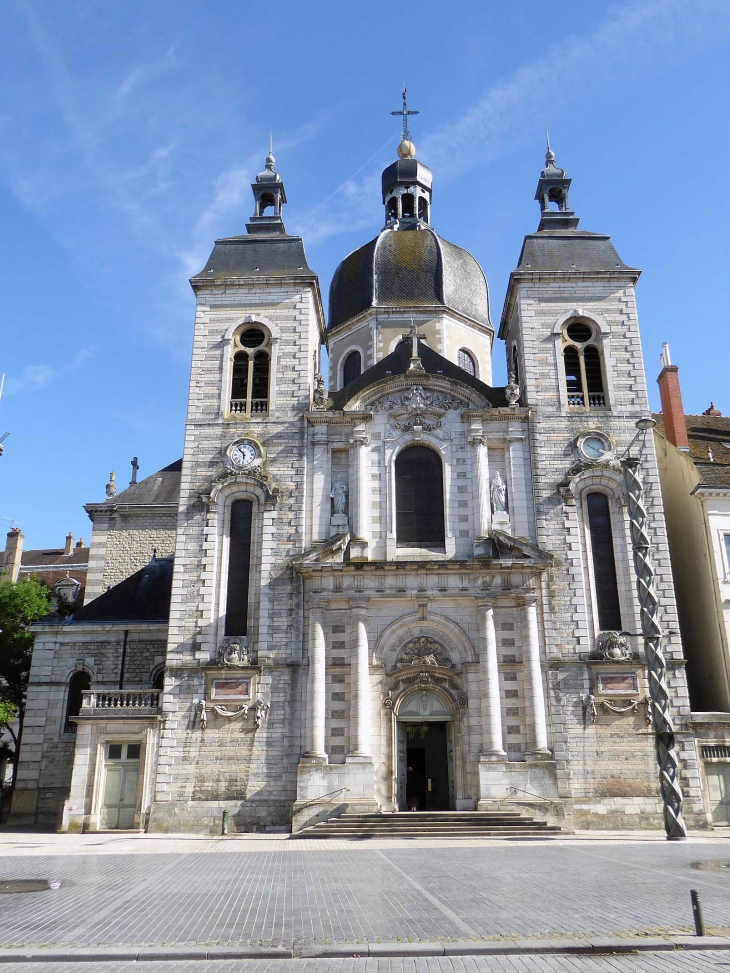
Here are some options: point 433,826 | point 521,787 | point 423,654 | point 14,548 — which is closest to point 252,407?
point 423,654

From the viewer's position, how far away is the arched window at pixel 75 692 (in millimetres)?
24469

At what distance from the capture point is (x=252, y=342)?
25219 mm

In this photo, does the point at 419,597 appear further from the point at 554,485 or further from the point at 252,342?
the point at 252,342

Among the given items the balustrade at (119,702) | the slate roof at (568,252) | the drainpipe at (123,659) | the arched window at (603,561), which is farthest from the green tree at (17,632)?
the slate roof at (568,252)

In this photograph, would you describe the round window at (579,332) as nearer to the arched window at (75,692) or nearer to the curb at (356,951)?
the arched window at (75,692)

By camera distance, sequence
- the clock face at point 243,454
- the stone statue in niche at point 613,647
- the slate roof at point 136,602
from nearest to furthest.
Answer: the stone statue in niche at point 613,647 → the clock face at point 243,454 → the slate roof at point 136,602

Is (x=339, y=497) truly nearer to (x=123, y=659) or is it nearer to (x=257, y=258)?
(x=123, y=659)

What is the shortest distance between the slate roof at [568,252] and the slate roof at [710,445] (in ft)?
19.4

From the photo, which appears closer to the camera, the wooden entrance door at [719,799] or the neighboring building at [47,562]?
the wooden entrance door at [719,799]

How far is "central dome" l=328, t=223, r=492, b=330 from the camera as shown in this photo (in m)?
29.5

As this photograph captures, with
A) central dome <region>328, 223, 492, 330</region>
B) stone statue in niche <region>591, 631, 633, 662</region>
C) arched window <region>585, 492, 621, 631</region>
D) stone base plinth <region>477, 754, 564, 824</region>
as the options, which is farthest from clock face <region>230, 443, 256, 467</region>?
stone statue in niche <region>591, 631, 633, 662</region>

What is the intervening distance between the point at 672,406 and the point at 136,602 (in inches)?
706

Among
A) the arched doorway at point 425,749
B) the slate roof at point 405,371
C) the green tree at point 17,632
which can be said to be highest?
the slate roof at point 405,371

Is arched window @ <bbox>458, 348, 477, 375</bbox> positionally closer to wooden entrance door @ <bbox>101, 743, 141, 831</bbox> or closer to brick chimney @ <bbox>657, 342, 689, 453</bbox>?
brick chimney @ <bbox>657, 342, 689, 453</bbox>
